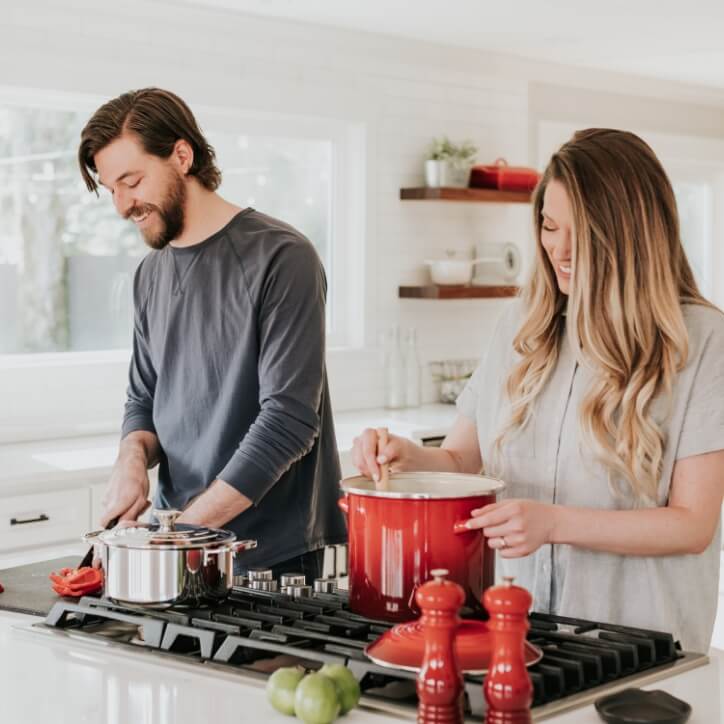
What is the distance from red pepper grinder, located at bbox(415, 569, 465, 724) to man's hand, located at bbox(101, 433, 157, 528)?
1.07 metres

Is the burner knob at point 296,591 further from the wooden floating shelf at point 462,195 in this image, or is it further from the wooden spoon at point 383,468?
the wooden floating shelf at point 462,195

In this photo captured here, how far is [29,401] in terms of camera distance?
4.41 metres

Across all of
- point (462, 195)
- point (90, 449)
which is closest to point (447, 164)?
point (462, 195)

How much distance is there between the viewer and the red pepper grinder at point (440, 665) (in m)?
1.33

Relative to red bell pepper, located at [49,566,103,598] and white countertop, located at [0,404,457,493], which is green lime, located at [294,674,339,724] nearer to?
red bell pepper, located at [49,566,103,598]

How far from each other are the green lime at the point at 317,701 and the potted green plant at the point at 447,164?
13.6 ft

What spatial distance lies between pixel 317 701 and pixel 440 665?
17 centimetres

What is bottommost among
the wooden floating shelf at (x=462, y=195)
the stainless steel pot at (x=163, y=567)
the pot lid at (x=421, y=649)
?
the pot lid at (x=421, y=649)

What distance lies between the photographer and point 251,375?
2.45m

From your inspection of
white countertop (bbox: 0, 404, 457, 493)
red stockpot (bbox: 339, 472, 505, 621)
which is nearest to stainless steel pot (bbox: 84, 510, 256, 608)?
red stockpot (bbox: 339, 472, 505, 621)

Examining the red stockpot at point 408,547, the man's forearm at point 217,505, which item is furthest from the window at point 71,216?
the red stockpot at point 408,547

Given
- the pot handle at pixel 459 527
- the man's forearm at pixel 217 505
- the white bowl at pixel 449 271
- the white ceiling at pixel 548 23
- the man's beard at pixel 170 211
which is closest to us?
the pot handle at pixel 459 527

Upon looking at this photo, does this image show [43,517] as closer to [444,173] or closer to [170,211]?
[170,211]

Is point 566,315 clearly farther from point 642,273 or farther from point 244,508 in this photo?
point 244,508
